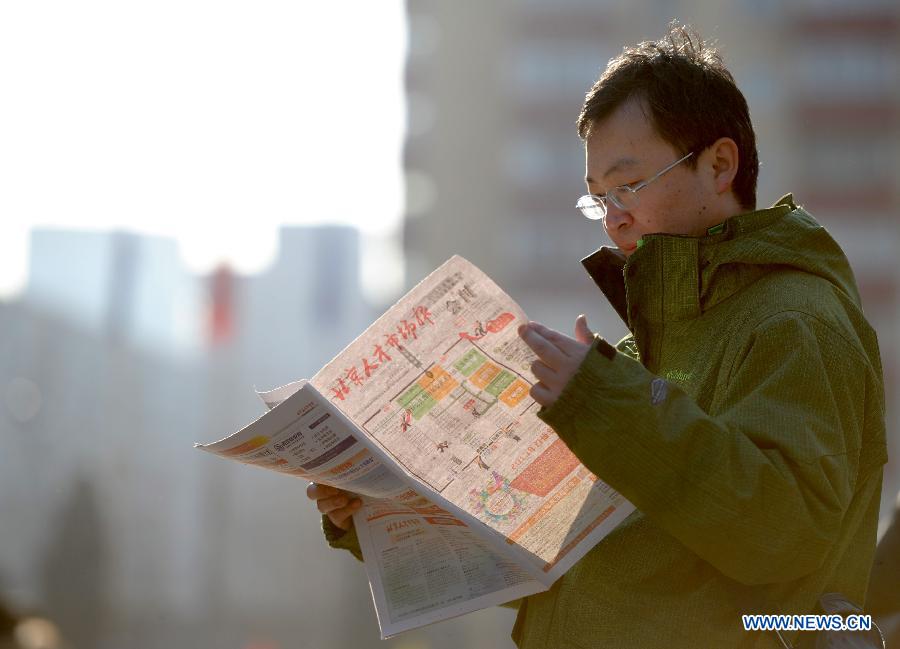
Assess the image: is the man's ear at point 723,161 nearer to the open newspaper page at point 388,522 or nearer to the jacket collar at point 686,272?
the jacket collar at point 686,272

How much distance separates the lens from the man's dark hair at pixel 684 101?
1963mm

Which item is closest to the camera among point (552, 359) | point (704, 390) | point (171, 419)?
point (552, 359)

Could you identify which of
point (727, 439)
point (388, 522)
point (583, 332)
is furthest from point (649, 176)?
point (388, 522)

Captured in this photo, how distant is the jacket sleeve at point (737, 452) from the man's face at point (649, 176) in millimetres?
376

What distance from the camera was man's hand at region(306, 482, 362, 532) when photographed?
7.19 feet

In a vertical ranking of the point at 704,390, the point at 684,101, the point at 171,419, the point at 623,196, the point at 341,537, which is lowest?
the point at 171,419

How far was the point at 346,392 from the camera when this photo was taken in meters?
1.86

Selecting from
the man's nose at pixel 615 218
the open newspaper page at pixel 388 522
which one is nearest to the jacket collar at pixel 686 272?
the man's nose at pixel 615 218

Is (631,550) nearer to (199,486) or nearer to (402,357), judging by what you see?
(402,357)

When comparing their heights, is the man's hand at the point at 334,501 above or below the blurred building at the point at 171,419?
above

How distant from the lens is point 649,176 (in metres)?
1.96

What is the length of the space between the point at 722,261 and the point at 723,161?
0.79 feet

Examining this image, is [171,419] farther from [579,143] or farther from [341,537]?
[341,537]

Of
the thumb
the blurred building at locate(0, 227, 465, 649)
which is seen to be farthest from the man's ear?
the blurred building at locate(0, 227, 465, 649)
